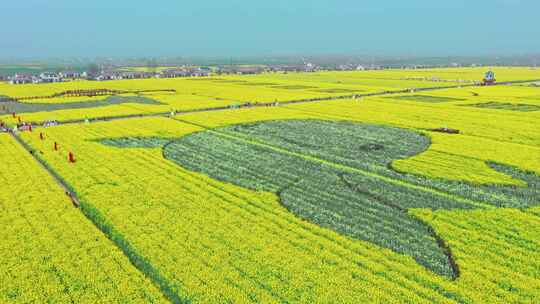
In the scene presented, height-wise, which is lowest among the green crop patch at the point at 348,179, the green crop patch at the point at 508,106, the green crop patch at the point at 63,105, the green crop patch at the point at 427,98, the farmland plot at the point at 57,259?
the farmland plot at the point at 57,259

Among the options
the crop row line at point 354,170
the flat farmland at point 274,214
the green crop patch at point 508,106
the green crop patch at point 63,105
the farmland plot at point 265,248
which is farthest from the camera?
the green crop patch at point 63,105

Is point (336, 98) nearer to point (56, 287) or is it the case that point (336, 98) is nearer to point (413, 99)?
point (413, 99)

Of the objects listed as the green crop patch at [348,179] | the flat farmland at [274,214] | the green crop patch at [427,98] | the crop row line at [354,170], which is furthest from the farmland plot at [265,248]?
the green crop patch at [427,98]

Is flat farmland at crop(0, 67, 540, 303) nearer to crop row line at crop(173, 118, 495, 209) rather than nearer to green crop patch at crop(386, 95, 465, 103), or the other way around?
crop row line at crop(173, 118, 495, 209)

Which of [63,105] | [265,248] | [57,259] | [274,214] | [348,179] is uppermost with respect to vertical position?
[63,105]

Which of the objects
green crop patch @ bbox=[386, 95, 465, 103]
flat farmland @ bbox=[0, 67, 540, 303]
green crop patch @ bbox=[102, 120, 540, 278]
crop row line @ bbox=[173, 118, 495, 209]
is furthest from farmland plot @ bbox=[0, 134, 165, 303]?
green crop patch @ bbox=[386, 95, 465, 103]

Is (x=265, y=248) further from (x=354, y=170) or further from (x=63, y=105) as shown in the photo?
(x=63, y=105)

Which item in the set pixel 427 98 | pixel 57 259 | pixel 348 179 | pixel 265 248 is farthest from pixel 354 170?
pixel 427 98

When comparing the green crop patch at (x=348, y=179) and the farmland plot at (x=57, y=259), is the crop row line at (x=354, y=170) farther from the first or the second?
the farmland plot at (x=57, y=259)
